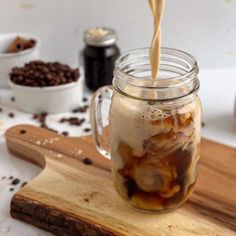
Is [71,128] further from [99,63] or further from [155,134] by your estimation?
[155,134]

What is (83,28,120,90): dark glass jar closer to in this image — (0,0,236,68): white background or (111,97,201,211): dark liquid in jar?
(0,0,236,68): white background

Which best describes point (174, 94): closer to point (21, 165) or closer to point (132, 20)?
point (21, 165)

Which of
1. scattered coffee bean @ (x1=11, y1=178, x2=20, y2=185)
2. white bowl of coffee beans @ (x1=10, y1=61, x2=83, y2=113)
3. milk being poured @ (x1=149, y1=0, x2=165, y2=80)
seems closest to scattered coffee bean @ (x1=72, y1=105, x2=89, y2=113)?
white bowl of coffee beans @ (x1=10, y1=61, x2=83, y2=113)

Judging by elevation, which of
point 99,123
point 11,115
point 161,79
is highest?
point 161,79

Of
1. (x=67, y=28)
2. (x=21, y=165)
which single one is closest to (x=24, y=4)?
(x=67, y=28)

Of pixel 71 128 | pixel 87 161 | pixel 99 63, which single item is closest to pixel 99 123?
pixel 87 161


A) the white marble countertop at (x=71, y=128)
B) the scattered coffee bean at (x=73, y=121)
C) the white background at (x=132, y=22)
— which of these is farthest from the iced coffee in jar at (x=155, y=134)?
the white background at (x=132, y=22)

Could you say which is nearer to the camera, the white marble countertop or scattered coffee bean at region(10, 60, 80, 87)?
the white marble countertop
